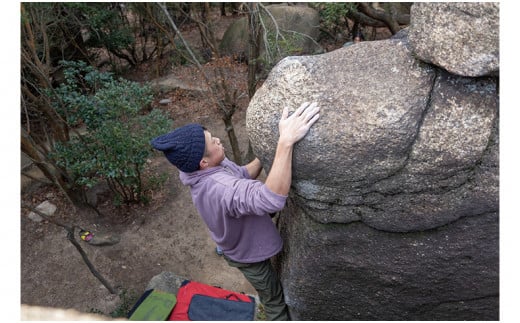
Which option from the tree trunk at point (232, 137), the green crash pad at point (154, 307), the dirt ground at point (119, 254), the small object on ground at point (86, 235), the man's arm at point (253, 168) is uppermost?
the man's arm at point (253, 168)

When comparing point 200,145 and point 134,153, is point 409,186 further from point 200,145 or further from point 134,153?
point 134,153

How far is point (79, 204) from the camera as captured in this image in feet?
18.0

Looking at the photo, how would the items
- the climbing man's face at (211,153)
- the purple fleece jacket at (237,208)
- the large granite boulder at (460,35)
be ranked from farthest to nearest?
1. the climbing man's face at (211,153)
2. the purple fleece jacket at (237,208)
3. the large granite boulder at (460,35)

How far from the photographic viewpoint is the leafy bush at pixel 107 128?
4.64 metres

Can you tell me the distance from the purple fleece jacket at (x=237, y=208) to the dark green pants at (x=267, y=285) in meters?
0.12

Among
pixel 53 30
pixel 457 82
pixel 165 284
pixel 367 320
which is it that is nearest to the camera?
pixel 457 82

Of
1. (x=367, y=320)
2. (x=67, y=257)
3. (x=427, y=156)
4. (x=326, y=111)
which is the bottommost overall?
(x=67, y=257)

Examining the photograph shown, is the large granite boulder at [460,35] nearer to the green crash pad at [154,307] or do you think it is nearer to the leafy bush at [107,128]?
the green crash pad at [154,307]

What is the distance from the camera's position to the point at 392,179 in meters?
2.18

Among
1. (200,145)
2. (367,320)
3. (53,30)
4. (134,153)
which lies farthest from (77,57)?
(367,320)

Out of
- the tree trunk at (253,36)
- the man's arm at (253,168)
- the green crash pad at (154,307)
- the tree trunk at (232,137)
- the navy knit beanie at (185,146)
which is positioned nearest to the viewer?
the navy knit beanie at (185,146)

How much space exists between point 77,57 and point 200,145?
22.8 ft

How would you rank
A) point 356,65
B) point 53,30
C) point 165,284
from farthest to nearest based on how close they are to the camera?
point 53,30 < point 165,284 < point 356,65

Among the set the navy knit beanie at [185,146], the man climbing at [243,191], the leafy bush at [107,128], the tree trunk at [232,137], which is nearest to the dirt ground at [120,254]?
the leafy bush at [107,128]
